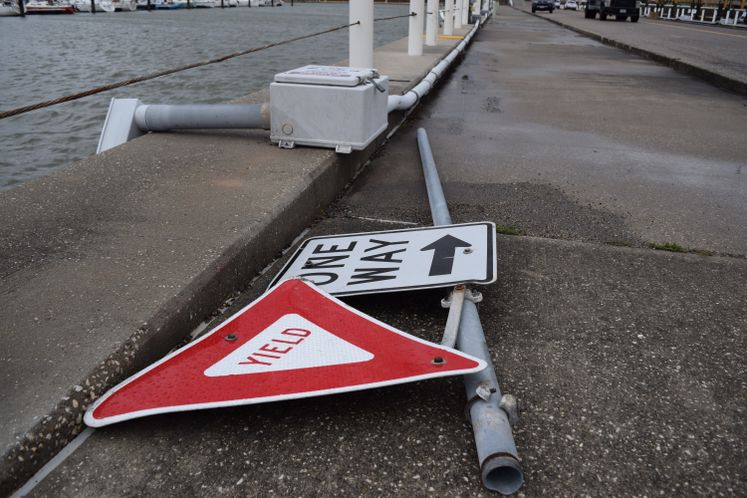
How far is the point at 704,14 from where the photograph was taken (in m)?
43.8

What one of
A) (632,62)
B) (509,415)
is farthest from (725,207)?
(632,62)

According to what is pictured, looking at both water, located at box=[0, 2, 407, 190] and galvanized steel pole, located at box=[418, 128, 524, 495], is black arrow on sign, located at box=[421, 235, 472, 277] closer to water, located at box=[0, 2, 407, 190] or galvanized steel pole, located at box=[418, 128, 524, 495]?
galvanized steel pole, located at box=[418, 128, 524, 495]

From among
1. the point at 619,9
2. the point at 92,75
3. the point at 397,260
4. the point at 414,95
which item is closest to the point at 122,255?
the point at 397,260

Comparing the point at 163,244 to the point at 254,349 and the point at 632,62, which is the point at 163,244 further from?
the point at 632,62

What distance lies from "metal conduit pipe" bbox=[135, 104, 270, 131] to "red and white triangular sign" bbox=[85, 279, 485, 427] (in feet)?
7.80

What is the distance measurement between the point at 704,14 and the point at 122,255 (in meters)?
50.7

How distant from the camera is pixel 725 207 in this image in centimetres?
405

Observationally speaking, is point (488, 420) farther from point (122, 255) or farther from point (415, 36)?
point (415, 36)

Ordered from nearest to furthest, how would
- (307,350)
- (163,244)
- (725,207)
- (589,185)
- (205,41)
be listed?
(307,350), (163,244), (725,207), (589,185), (205,41)

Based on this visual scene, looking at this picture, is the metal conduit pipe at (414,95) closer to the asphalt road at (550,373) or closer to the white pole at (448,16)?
the asphalt road at (550,373)

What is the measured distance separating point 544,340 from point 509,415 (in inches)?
26.1

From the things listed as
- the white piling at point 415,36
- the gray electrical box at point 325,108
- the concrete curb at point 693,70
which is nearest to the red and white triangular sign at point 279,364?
the gray electrical box at point 325,108

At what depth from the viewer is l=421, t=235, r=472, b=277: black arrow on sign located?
100 inches

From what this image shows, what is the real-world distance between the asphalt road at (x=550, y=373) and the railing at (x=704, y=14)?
40.1 meters
